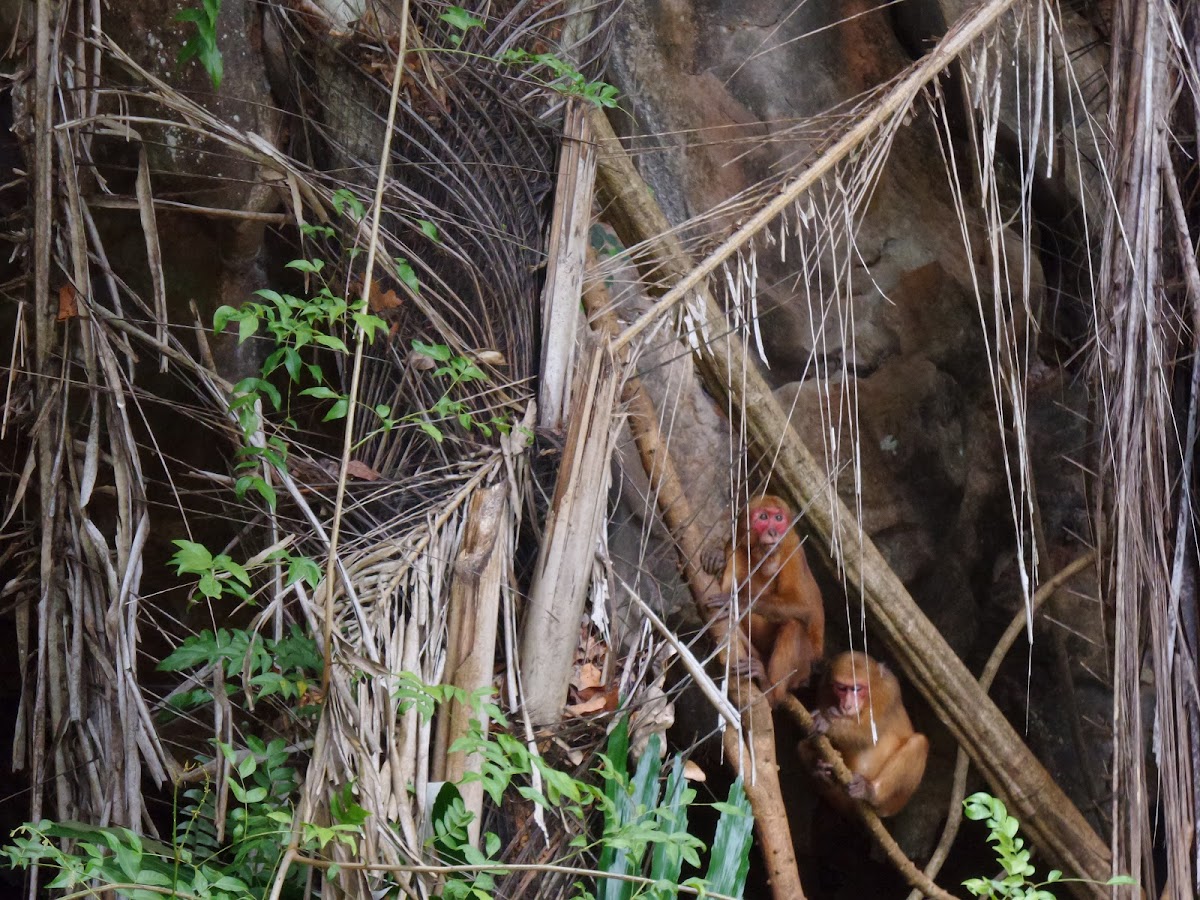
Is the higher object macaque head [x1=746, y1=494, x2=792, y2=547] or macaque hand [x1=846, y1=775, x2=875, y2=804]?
macaque head [x1=746, y1=494, x2=792, y2=547]

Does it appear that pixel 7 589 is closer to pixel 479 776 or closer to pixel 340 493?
pixel 340 493

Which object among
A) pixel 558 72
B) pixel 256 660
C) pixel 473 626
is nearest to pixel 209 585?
pixel 256 660

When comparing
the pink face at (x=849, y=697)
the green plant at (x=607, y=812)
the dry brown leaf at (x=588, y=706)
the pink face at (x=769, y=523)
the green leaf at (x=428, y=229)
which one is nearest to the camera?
the green plant at (x=607, y=812)

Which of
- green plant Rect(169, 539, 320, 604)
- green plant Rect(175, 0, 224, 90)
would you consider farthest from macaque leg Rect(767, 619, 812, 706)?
green plant Rect(175, 0, 224, 90)

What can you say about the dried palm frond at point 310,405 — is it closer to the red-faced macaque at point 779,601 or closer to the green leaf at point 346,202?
the green leaf at point 346,202

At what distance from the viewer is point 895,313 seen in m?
5.65

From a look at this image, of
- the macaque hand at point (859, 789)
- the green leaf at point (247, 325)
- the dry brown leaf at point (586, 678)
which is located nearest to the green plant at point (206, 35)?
the green leaf at point (247, 325)

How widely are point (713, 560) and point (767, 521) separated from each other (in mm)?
276

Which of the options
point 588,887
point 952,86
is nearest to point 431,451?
point 588,887

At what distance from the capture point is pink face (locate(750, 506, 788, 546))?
183 inches

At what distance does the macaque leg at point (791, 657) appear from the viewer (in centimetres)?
463

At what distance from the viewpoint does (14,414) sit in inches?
112

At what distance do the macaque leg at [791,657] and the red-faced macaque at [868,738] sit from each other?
0.68ft

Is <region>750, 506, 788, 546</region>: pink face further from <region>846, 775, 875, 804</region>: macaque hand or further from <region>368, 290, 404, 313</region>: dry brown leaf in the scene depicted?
<region>368, 290, 404, 313</region>: dry brown leaf
